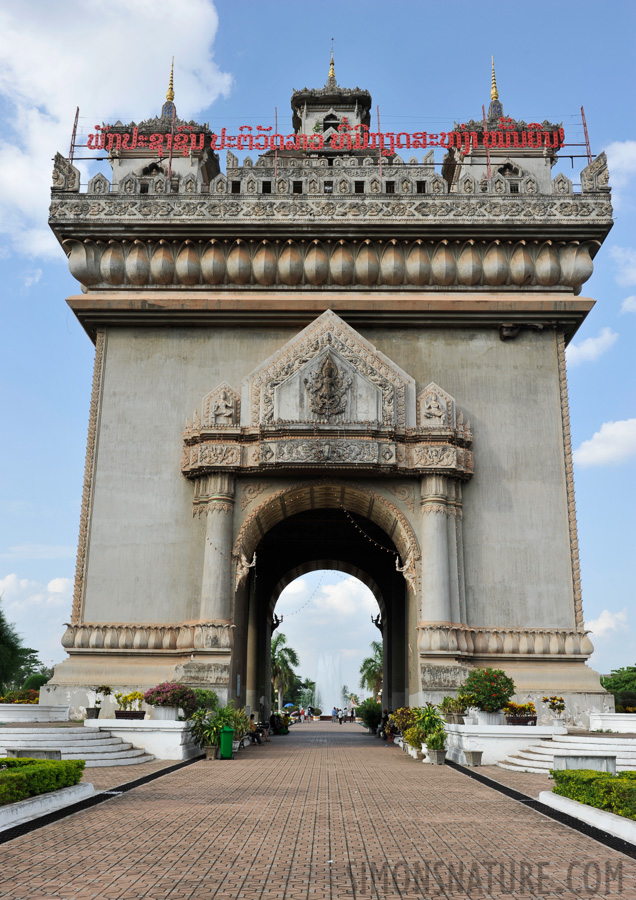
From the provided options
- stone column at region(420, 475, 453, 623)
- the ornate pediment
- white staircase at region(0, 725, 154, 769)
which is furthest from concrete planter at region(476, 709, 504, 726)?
the ornate pediment

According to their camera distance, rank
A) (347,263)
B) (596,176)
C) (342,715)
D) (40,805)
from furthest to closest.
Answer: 1. (342,715)
2. (596,176)
3. (347,263)
4. (40,805)

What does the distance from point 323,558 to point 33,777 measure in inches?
943

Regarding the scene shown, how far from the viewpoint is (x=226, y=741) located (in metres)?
18.8

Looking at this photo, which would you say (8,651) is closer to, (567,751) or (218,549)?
(218,549)

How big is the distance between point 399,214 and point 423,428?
6.33 meters

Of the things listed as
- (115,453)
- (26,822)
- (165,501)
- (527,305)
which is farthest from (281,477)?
(26,822)

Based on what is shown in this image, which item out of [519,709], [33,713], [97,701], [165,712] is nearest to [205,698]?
[165,712]

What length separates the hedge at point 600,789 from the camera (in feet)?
31.6

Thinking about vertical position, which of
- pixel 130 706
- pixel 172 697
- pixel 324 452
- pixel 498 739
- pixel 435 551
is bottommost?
pixel 498 739

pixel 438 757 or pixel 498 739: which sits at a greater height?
pixel 498 739

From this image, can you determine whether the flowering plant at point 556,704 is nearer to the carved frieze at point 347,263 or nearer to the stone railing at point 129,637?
the stone railing at point 129,637

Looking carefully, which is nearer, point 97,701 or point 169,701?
point 169,701

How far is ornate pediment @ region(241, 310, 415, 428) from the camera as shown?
22750 millimetres

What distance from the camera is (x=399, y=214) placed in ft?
79.2
